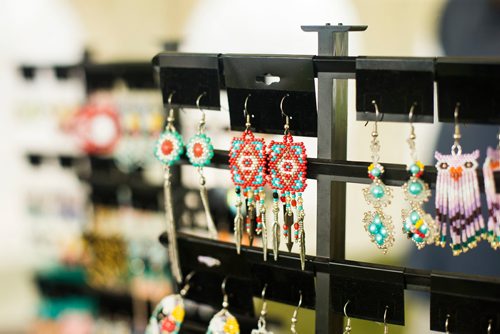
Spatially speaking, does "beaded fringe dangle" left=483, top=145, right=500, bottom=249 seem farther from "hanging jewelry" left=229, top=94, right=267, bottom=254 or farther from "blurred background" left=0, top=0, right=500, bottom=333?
"blurred background" left=0, top=0, right=500, bottom=333

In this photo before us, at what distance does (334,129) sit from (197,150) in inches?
9.2

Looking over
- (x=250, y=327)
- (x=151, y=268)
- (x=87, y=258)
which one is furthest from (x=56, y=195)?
(x=250, y=327)

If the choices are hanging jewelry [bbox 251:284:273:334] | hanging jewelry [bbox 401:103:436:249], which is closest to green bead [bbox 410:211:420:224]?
hanging jewelry [bbox 401:103:436:249]

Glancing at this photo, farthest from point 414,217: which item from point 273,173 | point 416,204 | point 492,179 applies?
point 273,173

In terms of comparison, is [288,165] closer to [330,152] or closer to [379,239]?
[330,152]

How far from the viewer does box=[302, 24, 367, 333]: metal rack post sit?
1.04 m

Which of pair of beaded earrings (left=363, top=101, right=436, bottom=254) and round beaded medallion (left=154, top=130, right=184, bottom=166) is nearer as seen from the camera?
pair of beaded earrings (left=363, top=101, right=436, bottom=254)

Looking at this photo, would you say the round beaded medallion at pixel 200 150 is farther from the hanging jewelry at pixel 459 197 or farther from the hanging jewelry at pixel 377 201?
the hanging jewelry at pixel 459 197

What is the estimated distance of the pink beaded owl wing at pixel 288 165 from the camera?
3.43 ft

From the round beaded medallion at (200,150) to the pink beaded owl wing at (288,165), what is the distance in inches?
4.6

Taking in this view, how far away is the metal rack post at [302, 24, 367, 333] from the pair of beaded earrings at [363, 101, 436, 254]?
7 cm

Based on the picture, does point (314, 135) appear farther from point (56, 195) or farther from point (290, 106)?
point (56, 195)

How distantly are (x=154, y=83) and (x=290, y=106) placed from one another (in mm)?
1577

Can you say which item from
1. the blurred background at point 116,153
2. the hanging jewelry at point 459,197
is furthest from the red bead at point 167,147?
the blurred background at point 116,153
